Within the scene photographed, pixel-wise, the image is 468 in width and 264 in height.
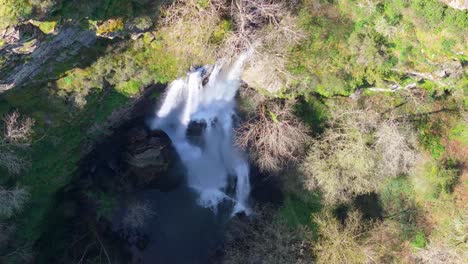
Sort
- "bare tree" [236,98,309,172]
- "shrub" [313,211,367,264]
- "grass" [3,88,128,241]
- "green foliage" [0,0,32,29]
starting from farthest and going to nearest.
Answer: "shrub" [313,211,367,264], "bare tree" [236,98,309,172], "grass" [3,88,128,241], "green foliage" [0,0,32,29]

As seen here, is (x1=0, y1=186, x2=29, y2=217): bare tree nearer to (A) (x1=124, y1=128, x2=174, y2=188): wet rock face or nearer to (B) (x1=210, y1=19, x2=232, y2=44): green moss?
(A) (x1=124, y1=128, x2=174, y2=188): wet rock face

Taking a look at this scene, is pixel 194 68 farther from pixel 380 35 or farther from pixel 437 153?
pixel 437 153

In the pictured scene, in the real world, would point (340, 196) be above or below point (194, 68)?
below

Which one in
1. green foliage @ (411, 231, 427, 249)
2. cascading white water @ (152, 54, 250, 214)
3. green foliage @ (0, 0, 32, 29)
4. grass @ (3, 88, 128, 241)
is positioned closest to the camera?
green foliage @ (0, 0, 32, 29)

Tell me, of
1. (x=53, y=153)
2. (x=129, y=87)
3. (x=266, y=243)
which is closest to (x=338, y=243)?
(x=266, y=243)

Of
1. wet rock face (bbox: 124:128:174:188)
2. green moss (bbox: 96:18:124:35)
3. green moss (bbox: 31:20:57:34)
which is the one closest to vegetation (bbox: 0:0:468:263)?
green moss (bbox: 96:18:124:35)

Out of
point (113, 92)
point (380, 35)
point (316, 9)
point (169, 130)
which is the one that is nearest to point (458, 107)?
point (380, 35)
